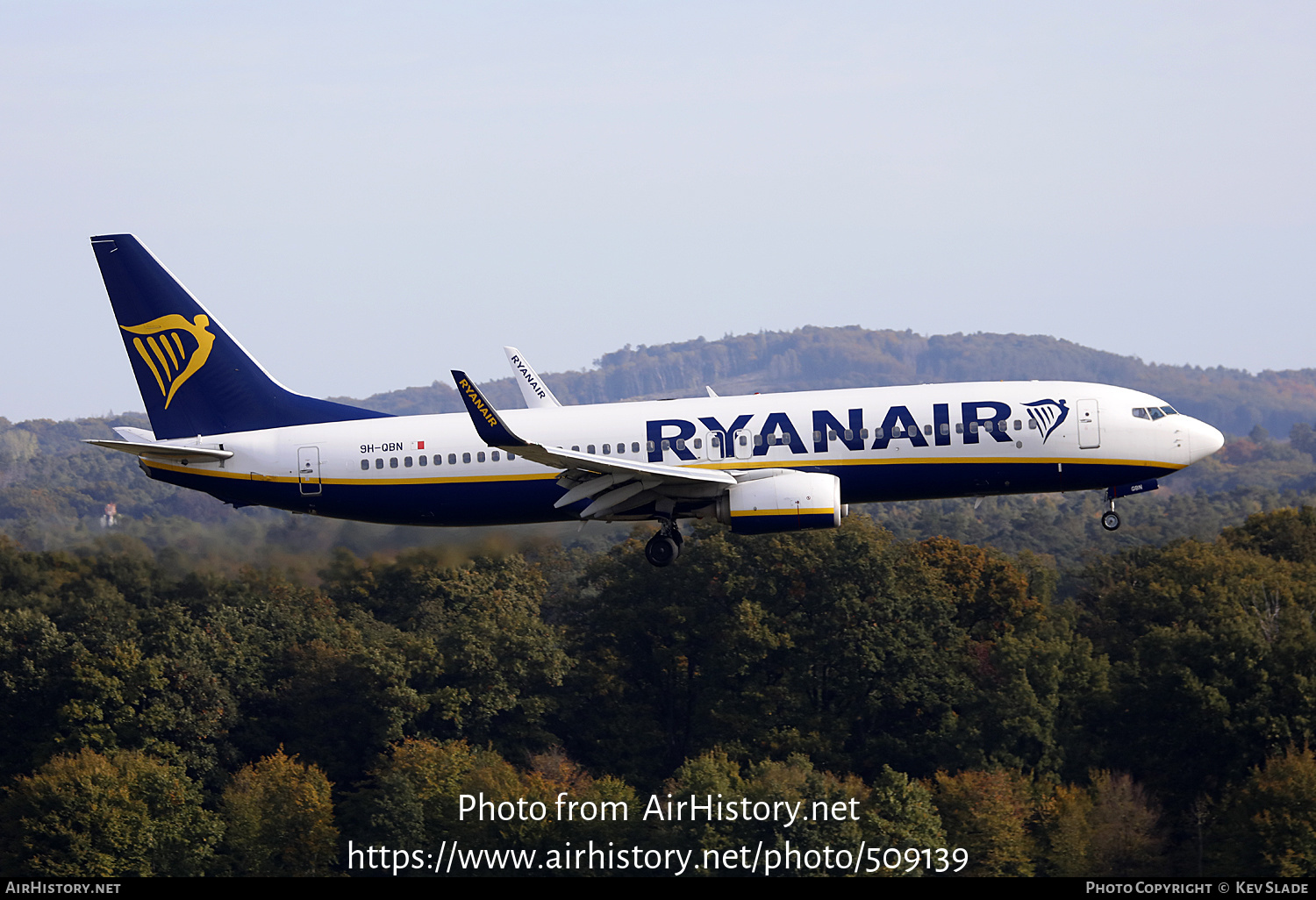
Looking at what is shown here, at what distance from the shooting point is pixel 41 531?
76.6 metres

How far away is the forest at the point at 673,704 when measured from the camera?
77.9 m

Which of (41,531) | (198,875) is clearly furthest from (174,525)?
(198,875)

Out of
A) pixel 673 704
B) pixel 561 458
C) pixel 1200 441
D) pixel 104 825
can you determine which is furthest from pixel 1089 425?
pixel 104 825

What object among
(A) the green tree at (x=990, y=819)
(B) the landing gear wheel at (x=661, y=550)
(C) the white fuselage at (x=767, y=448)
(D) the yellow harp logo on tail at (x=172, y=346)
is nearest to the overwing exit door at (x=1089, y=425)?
(C) the white fuselage at (x=767, y=448)

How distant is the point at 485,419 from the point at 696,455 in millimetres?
6863

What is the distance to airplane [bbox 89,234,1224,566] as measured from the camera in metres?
42.1

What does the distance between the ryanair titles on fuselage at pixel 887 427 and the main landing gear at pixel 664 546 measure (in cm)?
205

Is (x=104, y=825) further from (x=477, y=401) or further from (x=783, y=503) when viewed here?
(x=783, y=503)

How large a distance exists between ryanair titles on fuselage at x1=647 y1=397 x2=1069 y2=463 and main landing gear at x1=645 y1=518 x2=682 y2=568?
6.74ft

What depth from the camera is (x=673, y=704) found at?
9538 cm

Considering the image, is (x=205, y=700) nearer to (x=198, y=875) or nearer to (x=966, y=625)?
(x=198, y=875)

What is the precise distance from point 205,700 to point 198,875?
13582 mm

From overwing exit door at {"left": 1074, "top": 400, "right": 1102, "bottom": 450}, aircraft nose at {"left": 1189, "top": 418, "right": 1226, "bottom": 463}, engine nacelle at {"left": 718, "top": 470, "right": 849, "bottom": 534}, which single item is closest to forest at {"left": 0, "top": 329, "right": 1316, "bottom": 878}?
engine nacelle at {"left": 718, "top": 470, "right": 849, "bottom": 534}

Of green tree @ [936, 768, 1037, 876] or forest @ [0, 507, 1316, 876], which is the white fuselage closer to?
forest @ [0, 507, 1316, 876]
